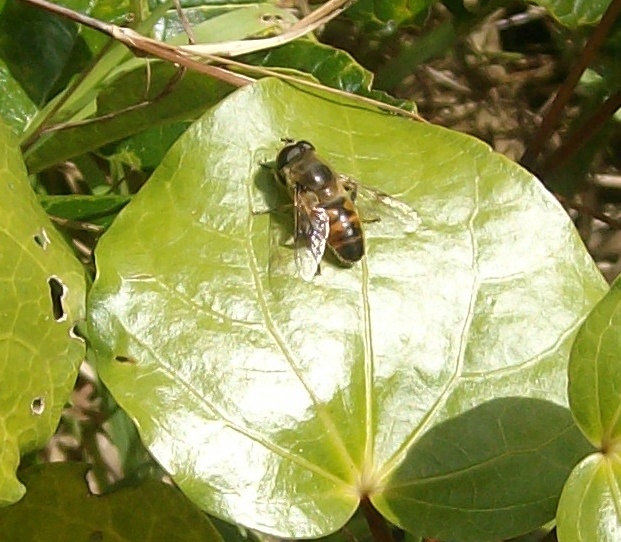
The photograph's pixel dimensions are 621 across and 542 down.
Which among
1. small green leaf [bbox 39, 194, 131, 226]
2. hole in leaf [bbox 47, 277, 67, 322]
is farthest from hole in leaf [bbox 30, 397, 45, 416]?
small green leaf [bbox 39, 194, 131, 226]

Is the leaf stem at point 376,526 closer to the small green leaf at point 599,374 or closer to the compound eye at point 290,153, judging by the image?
the small green leaf at point 599,374

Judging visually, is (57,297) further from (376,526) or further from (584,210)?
(584,210)

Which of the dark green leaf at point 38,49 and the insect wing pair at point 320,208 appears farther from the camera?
the dark green leaf at point 38,49

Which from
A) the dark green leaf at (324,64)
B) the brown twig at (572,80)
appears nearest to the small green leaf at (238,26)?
the dark green leaf at (324,64)

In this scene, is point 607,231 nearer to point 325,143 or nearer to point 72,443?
point 325,143

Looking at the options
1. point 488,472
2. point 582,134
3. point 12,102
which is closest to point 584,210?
point 582,134

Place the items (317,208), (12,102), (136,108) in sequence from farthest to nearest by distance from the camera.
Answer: (12,102)
(136,108)
(317,208)
